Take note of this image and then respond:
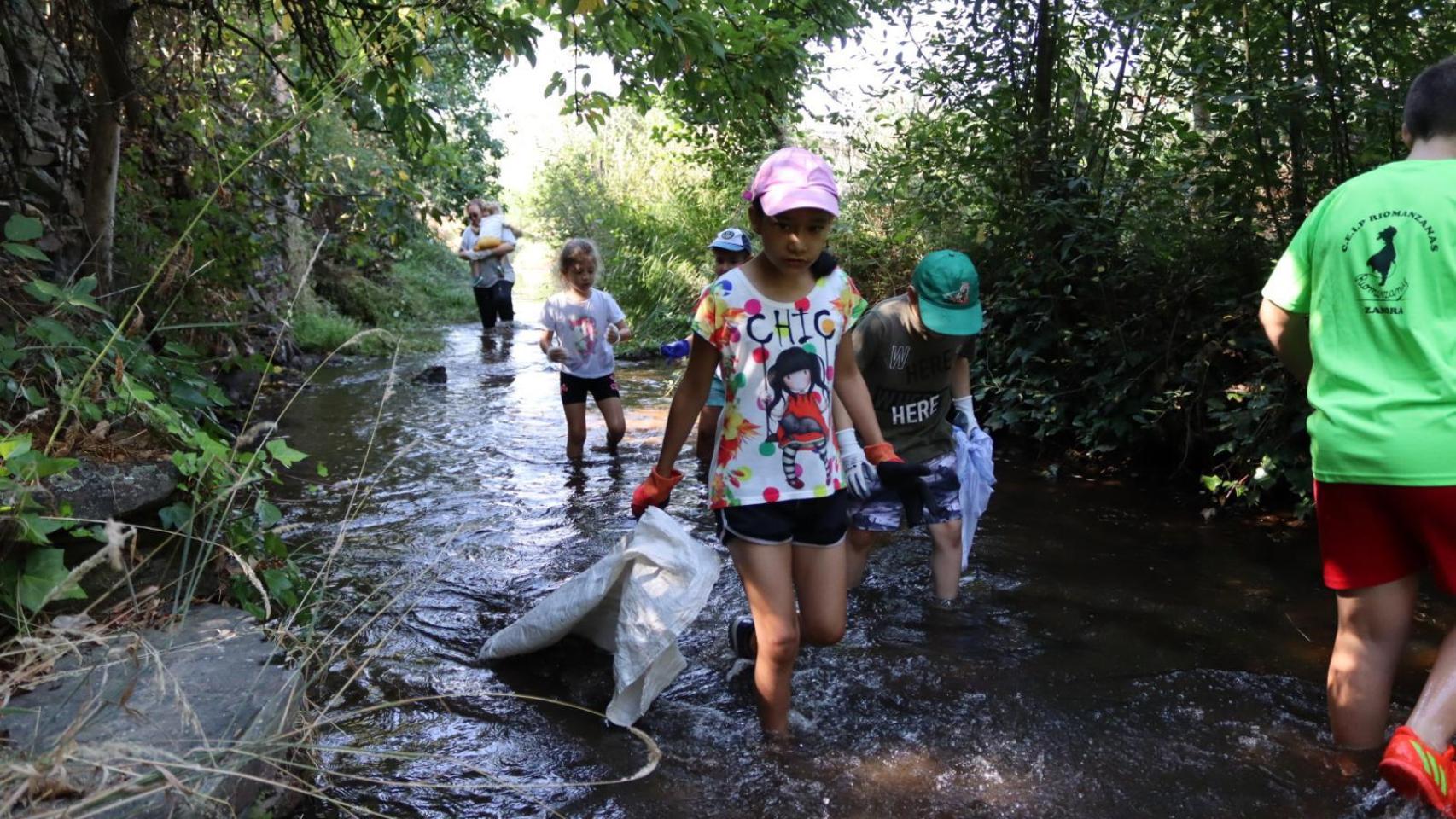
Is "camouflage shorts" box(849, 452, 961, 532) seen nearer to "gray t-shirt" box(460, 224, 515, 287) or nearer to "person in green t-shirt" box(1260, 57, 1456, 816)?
"person in green t-shirt" box(1260, 57, 1456, 816)

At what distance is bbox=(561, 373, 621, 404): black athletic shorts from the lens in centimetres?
672

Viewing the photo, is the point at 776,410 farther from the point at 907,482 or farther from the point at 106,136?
the point at 106,136

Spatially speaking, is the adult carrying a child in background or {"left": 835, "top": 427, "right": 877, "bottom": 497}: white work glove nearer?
{"left": 835, "top": 427, "right": 877, "bottom": 497}: white work glove

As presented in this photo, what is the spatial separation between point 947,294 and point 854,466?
1017 mm

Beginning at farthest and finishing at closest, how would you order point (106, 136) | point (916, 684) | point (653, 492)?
point (106, 136), point (916, 684), point (653, 492)

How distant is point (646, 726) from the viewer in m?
3.21

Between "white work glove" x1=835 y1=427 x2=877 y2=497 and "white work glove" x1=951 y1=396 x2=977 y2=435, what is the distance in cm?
127

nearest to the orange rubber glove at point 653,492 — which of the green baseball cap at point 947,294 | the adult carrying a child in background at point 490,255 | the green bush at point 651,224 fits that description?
the green baseball cap at point 947,294

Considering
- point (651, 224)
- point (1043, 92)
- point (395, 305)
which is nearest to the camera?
point (1043, 92)

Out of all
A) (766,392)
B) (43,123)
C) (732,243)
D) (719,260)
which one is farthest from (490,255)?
(766,392)

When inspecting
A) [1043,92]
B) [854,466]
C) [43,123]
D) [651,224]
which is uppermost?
[1043,92]

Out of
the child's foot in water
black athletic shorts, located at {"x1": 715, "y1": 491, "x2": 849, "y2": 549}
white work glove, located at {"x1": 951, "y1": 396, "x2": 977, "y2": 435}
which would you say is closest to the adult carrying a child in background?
white work glove, located at {"x1": 951, "y1": 396, "x2": 977, "y2": 435}

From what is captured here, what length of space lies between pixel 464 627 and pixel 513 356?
8.80m

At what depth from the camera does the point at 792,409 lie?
284 cm
